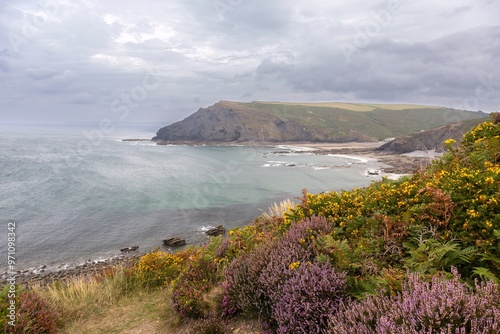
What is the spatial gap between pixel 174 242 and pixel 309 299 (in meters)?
24.6

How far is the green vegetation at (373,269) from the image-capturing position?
276cm

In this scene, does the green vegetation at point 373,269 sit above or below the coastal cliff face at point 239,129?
below

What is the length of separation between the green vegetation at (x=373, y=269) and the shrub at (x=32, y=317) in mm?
126

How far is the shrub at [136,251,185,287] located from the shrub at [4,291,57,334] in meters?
2.92

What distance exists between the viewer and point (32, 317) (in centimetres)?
638

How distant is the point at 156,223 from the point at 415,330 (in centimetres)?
3355

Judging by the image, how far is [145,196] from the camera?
4528 cm

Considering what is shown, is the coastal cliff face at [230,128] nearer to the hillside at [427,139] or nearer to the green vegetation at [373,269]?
the hillside at [427,139]

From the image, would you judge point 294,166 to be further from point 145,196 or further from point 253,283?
point 253,283

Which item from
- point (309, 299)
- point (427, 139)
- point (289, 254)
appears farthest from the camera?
point (427, 139)

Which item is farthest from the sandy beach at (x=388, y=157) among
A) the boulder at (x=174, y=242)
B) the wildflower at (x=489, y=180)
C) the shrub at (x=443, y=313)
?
the boulder at (x=174, y=242)

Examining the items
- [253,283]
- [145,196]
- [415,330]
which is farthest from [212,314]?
[145,196]

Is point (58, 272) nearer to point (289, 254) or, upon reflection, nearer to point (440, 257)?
Result: point (289, 254)

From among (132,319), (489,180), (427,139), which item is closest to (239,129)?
(427,139)
